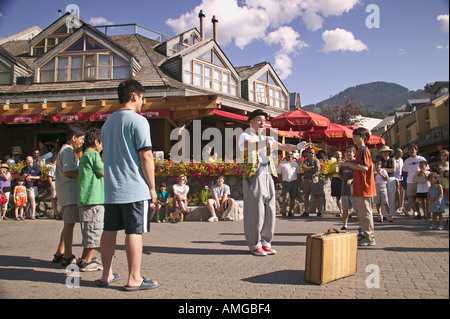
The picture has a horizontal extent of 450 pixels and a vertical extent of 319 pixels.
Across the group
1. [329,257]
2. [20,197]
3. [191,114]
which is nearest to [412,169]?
[329,257]

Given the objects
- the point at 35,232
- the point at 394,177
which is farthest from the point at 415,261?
the point at 35,232

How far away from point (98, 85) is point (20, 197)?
9.00 metres

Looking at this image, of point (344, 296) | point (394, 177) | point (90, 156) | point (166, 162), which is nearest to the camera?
point (344, 296)

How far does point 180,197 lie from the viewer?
360 inches

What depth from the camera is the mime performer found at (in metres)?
4.57

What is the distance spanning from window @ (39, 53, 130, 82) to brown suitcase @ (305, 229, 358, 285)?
16394 mm

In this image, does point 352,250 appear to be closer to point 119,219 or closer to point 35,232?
point 119,219

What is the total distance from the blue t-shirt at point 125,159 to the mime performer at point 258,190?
6.20ft

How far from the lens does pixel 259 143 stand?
475cm

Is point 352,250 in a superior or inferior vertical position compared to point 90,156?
inferior

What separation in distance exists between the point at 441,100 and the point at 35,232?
792 cm

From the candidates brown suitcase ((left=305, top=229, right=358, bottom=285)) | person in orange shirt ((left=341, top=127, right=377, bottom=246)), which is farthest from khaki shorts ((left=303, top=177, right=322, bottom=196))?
brown suitcase ((left=305, top=229, right=358, bottom=285))

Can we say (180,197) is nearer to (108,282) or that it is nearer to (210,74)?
(108,282)

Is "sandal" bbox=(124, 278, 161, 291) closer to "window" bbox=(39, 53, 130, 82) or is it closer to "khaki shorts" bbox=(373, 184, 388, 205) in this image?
"khaki shorts" bbox=(373, 184, 388, 205)
